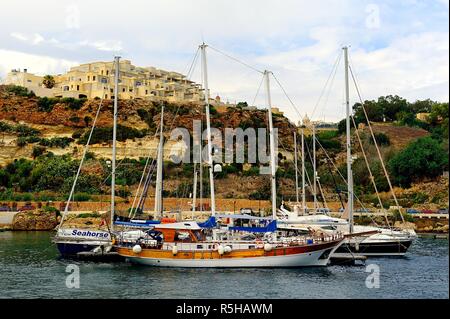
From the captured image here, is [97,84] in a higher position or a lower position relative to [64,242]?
higher

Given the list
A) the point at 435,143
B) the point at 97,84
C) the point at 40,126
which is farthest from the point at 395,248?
the point at 97,84

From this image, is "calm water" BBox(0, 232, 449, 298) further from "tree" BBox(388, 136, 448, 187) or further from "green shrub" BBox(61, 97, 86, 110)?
"green shrub" BBox(61, 97, 86, 110)

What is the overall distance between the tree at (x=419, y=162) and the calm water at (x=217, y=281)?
45012mm

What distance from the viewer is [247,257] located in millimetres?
32281

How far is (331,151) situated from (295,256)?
72980mm

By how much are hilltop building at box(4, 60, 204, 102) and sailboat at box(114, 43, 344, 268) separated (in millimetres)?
74483

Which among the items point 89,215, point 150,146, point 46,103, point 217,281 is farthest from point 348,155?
point 46,103

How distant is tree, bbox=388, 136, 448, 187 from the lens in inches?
3123

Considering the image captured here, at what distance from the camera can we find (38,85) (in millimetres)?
111812

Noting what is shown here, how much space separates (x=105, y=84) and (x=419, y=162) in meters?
62.0

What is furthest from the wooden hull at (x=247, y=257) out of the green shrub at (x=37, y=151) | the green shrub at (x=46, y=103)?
the green shrub at (x=46, y=103)

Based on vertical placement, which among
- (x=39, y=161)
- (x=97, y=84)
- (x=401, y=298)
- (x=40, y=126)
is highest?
(x=97, y=84)
